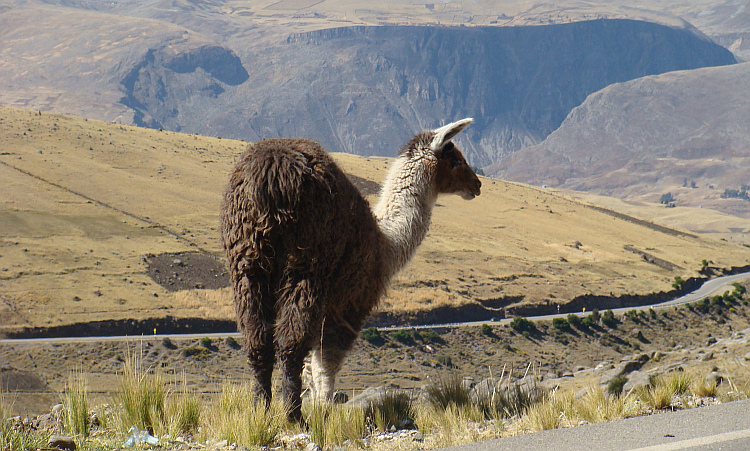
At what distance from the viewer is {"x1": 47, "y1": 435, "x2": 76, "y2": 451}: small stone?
15.5ft

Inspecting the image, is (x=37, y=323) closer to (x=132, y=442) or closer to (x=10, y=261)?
(x=10, y=261)

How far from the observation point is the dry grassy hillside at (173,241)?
38656mm

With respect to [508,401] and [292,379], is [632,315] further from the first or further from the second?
[292,379]

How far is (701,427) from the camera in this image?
17.5 feet

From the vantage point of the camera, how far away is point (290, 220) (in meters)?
5.88

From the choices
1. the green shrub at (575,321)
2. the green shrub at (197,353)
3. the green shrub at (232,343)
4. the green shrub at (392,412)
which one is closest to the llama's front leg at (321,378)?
the green shrub at (392,412)

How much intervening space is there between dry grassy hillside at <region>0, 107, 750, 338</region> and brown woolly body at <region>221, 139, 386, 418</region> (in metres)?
30.0

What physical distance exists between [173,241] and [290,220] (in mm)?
45827

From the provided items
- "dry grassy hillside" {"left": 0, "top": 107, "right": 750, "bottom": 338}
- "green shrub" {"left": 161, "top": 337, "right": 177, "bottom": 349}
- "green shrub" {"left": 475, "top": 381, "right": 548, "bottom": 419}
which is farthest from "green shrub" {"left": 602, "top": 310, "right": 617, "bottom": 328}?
"green shrub" {"left": 475, "top": 381, "right": 548, "bottom": 419}

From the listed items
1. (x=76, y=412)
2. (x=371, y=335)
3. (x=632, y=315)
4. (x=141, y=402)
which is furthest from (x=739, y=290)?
(x=76, y=412)

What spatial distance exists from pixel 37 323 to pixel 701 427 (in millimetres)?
33371

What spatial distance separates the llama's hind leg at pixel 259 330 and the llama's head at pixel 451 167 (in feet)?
9.99

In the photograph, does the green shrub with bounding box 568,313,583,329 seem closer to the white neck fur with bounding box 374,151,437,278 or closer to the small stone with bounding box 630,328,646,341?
the small stone with bounding box 630,328,646,341

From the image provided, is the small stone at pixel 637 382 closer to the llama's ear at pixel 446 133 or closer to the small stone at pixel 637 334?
the llama's ear at pixel 446 133
